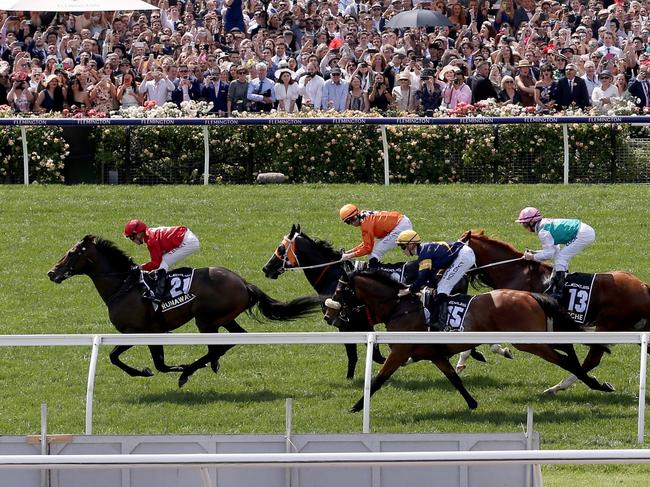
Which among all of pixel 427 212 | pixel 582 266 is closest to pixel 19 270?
pixel 427 212

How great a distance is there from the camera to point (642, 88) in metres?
18.2

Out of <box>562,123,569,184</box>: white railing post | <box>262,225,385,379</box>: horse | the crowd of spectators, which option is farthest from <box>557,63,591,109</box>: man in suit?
<box>262,225,385,379</box>: horse

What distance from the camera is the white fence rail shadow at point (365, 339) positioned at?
902 centimetres

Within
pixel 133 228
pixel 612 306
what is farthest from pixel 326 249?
pixel 612 306

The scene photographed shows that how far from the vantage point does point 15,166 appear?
17.9m

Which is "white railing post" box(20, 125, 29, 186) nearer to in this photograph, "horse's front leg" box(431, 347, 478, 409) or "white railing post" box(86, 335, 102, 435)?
"white railing post" box(86, 335, 102, 435)

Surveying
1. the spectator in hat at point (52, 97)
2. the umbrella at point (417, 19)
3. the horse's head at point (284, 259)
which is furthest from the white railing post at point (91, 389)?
the umbrella at point (417, 19)

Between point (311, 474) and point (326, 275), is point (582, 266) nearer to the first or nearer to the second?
point (326, 275)

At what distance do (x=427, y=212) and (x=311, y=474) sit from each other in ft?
31.2

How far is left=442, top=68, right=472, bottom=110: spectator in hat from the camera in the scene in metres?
18.1

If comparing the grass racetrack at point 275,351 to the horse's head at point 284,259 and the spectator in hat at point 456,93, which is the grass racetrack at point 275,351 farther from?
the spectator in hat at point 456,93

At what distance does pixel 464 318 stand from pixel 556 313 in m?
0.73

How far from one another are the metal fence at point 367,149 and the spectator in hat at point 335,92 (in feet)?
4.16

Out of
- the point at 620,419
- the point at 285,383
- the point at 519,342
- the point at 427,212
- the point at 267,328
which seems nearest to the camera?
the point at 519,342
